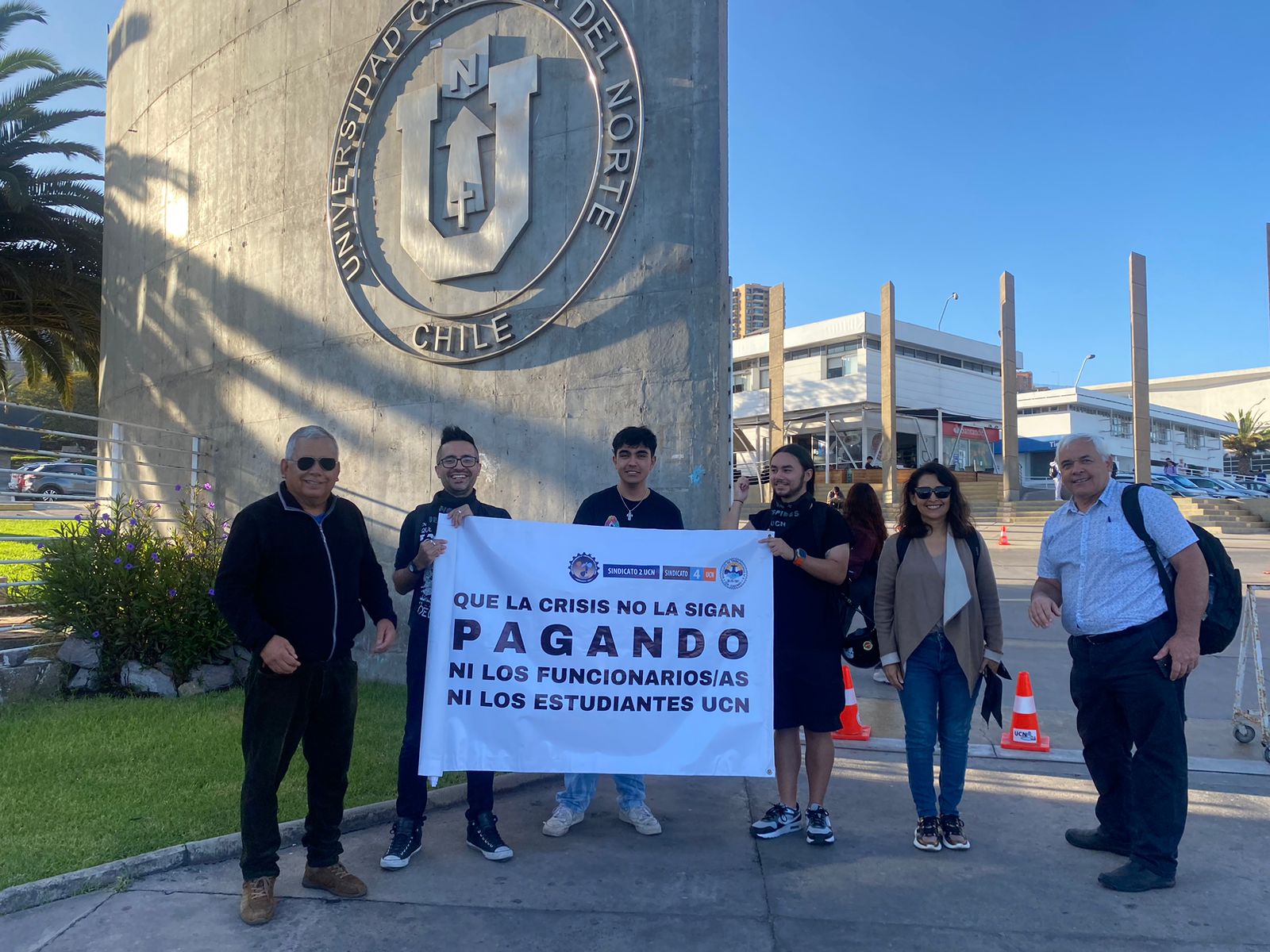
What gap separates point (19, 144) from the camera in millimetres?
14617

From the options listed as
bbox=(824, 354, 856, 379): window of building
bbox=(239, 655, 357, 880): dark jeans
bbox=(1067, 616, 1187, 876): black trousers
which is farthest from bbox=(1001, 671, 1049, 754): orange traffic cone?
bbox=(824, 354, 856, 379): window of building

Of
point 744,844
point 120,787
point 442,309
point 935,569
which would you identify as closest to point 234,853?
point 120,787

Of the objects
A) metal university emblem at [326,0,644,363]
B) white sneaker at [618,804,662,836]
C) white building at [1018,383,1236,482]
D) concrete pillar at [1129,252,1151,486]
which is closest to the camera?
white sneaker at [618,804,662,836]

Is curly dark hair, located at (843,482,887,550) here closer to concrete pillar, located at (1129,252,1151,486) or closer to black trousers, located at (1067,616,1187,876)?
black trousers, located at (1067,616,1187,876)

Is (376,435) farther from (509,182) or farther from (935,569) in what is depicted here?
(935,569)

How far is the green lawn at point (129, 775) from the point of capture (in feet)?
14.6

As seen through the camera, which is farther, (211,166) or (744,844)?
(211,166)

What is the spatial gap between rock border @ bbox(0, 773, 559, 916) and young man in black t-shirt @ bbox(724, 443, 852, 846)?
1.97 meters

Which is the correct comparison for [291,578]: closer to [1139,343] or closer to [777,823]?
[777,823]

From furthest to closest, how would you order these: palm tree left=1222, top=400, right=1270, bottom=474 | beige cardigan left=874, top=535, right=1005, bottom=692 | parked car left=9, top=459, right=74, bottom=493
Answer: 1. palm tree left=1222, top=400, right=1270, bottom=474
2. parked car left=9, top=459, right=74, bottom=493
3. beige cardigan left=874, top=535, right=1005, bottom=692

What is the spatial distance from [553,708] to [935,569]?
2072mm

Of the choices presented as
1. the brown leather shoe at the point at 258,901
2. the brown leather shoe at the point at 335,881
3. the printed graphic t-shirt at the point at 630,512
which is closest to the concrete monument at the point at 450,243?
the printed graphic t-shirt at the point at 630,512

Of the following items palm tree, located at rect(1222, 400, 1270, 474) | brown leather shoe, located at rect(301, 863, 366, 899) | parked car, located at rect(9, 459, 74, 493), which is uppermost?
palm tree, located at rect(1222, 400, 1270, 474)

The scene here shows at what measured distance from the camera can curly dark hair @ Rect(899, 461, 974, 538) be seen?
15.6ft
